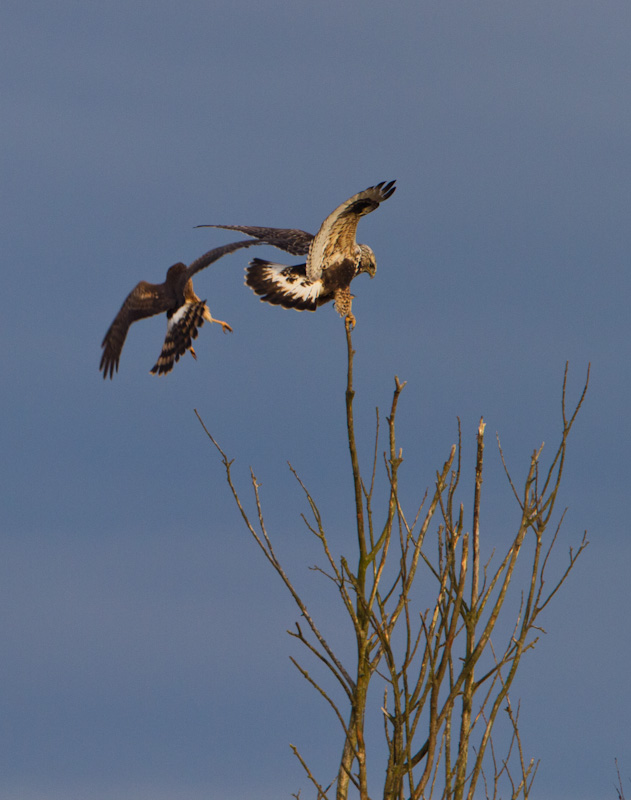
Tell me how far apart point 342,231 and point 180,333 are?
107 inches

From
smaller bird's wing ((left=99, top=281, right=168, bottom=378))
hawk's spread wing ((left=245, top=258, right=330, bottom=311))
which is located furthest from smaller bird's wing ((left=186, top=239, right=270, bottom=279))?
smaller bird's wing ((left=99, top=281, right=168, bottom=378))

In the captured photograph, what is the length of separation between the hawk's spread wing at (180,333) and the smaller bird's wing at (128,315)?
411 millimetres

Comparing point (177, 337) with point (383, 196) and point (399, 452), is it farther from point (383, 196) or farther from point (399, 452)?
point (399, 452)

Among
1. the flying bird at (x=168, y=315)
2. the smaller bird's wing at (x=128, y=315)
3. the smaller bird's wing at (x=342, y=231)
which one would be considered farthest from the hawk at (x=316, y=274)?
the smaller bird's wing at (x=128, y=315)

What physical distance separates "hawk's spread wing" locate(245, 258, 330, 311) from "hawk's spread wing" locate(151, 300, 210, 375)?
4.06 feet

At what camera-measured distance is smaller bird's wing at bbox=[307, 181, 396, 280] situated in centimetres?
927

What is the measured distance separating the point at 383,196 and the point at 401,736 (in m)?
6.02

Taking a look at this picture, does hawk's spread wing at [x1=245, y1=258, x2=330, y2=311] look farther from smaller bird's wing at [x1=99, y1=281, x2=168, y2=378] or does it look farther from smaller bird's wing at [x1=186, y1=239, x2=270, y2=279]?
smaller bird's wing at [x1=99, y1=281, x2=168, y2=378]

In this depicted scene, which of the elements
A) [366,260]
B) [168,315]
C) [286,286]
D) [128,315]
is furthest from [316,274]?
[128,315]

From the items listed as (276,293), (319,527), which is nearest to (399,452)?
(319,527)

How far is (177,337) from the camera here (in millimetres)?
12148

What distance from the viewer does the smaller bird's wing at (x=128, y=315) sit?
42.0 ft

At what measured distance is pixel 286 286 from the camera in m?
10.9

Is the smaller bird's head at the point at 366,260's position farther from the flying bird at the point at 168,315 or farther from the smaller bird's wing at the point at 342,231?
the flying bird at the point at 168,315
